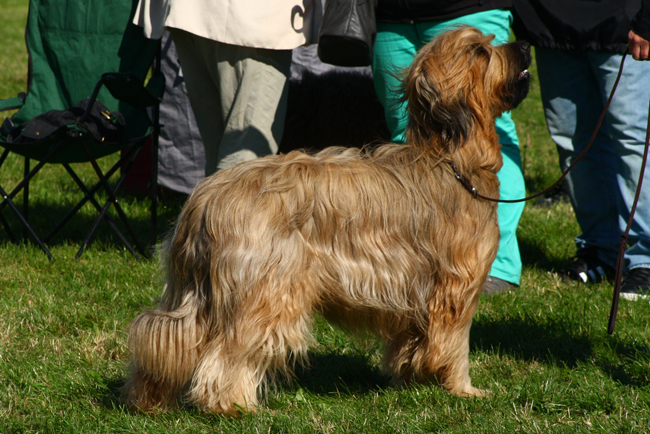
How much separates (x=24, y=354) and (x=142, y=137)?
6.77ft

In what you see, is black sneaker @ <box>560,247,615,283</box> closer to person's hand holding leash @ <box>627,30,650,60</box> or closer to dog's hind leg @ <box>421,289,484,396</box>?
dog's hind leg @ <box>421,289,484,396</box>

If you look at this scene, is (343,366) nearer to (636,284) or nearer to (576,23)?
(636,284)

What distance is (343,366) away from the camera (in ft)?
11.9

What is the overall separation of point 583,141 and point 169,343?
3.44 meters

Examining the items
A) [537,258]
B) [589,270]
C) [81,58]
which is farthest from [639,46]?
[81,58]

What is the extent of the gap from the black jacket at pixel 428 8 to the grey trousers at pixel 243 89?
2.13 ft

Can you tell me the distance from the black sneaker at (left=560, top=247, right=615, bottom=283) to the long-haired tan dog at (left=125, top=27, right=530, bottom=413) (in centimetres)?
211

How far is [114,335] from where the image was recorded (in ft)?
12.5

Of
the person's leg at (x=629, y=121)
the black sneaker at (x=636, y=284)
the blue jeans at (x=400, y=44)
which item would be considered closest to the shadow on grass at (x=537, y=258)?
the black sneaker at (x=636, y=284)

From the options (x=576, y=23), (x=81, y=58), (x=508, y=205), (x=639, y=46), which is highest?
(x=639, y=46)

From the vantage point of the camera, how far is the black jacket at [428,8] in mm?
3699

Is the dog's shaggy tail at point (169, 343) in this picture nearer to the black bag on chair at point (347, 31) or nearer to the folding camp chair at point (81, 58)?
the black bag on chair at point (347, 31)

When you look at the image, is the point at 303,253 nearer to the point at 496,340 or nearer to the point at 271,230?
the point at 271,230

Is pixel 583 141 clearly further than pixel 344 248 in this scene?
Yes
